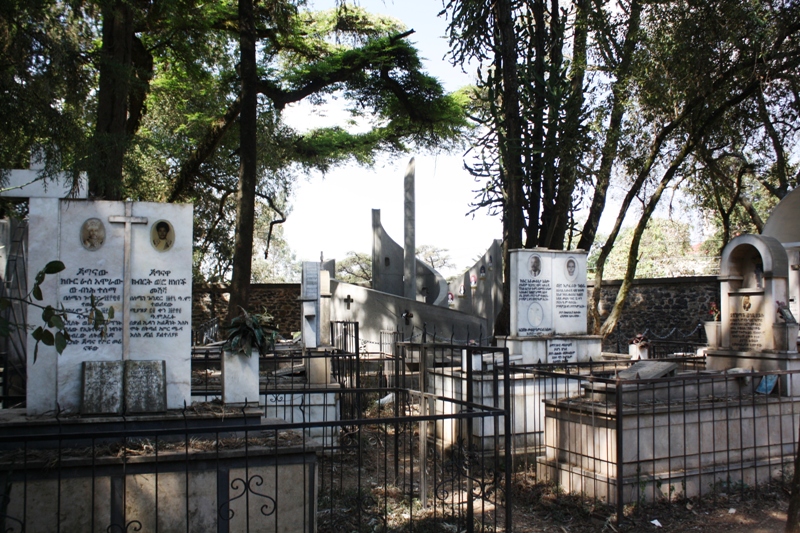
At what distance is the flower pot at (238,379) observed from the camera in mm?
6949

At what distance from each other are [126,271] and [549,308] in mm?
6940

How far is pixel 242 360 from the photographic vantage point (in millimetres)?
7027

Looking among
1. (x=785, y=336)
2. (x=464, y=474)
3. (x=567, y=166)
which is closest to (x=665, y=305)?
(x=567, y=166)

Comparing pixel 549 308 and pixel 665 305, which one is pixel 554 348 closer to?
pixel 549 308

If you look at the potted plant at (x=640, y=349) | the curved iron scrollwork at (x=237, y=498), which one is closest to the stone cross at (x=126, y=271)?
the curved iron scrollwork at (x=237, y=498)

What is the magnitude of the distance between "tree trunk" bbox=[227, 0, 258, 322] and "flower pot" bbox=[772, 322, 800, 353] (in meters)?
9.76

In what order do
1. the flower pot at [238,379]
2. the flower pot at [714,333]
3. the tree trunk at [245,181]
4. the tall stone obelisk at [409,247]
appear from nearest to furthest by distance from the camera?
1. the flower pot at [238,379]
2. the flower pot at [714,333]
3. the tree trunk at [245,181]
4. the tall stone obelisk at [409,247]

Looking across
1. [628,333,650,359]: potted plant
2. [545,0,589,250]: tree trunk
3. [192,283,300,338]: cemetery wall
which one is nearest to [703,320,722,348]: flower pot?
[628,333,650,359]: potted plant

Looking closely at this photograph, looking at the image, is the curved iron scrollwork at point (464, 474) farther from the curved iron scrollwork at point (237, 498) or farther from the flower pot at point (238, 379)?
the flower pot at point (238, 379)

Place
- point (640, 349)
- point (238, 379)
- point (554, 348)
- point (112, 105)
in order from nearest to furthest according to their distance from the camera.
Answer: point (238, 379), point (112, 105), point (554, 348), point (640, 349)

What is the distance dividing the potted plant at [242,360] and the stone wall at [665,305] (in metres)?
15.5

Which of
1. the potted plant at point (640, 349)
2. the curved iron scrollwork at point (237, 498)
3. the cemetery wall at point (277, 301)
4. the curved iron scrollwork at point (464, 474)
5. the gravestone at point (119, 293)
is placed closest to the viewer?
the curved iron scrollwork at point (237, 498)

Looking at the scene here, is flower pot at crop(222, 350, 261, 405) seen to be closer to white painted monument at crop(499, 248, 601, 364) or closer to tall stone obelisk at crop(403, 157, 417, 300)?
white painted monument at crop(499, 248, 601, 364)

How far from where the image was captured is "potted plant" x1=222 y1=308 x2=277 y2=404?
274 inches
